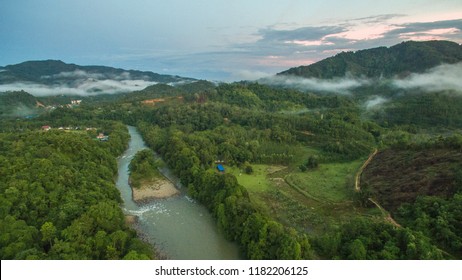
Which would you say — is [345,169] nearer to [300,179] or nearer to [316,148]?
[300,179]

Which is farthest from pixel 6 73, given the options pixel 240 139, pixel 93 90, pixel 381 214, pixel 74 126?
pixel 381 214

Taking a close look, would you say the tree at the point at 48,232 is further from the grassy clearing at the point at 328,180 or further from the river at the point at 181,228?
the grassy clearing at the point at 328,180

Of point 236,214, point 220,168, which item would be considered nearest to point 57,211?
point 236,214

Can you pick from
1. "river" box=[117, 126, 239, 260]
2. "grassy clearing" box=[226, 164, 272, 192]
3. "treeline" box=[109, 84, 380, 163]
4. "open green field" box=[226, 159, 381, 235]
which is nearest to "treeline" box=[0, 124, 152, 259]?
"river" box=[117, 126, 239, 260]

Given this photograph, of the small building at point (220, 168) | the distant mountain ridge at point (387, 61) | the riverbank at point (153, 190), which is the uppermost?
the distant mountain ridge at point (387, 61)

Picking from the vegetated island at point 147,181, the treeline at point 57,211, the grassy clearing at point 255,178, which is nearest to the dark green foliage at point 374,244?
the treeline at point 57,211

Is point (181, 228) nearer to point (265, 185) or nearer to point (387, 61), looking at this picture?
point (265, 185)

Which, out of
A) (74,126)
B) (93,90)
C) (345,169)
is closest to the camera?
(345,169)

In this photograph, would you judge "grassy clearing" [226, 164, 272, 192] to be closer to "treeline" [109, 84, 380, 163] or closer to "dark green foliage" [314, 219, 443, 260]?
"treeline" [109, 84, 380, 163]

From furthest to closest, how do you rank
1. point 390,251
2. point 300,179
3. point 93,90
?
point 93,90 < point 300,179 < point 390,251
